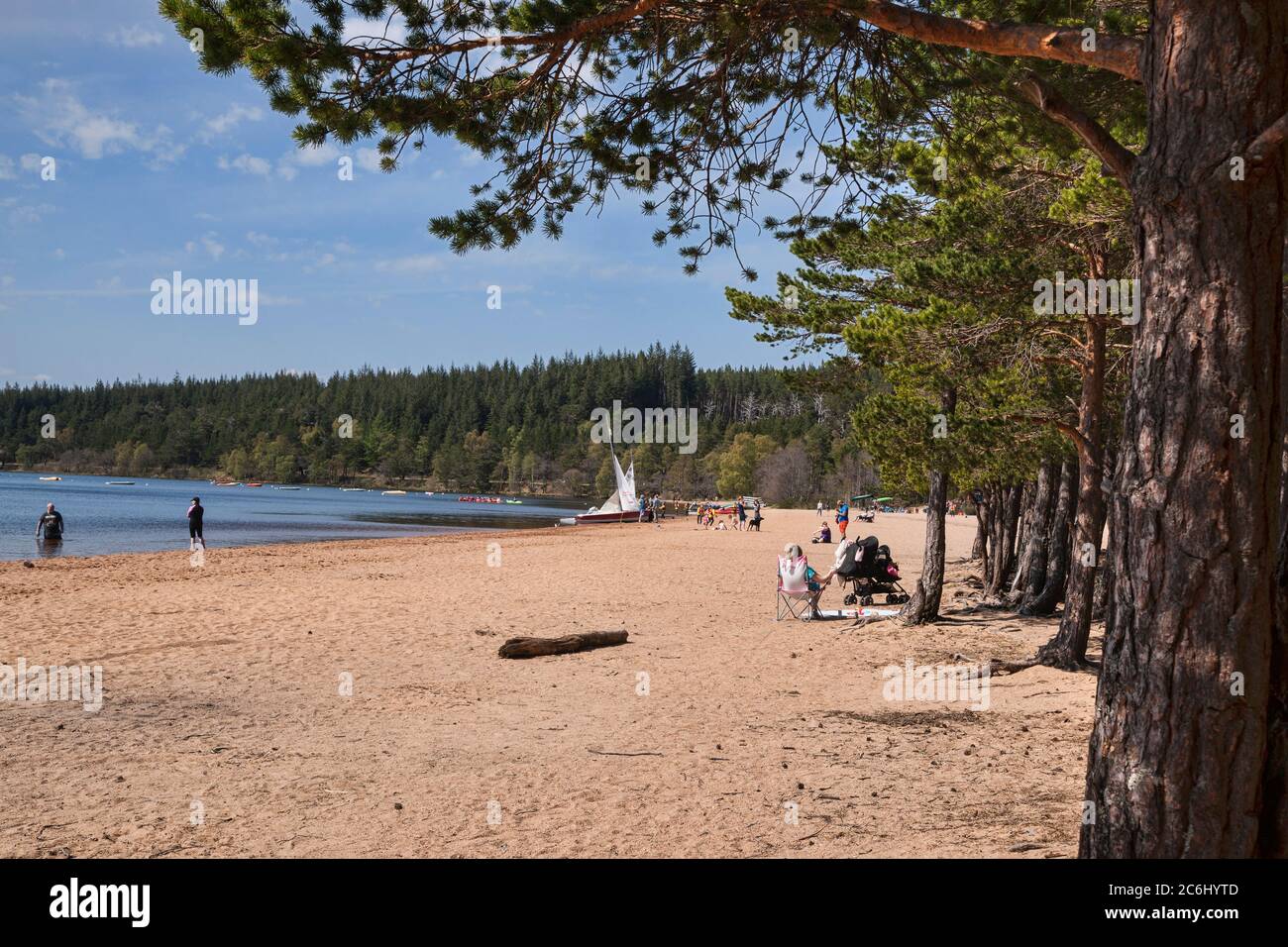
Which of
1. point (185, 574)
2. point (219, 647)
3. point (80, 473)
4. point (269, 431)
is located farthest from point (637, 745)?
point (80, 473)

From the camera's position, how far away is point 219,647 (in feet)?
36.5

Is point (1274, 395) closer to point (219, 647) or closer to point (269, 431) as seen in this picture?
point (219, 647)

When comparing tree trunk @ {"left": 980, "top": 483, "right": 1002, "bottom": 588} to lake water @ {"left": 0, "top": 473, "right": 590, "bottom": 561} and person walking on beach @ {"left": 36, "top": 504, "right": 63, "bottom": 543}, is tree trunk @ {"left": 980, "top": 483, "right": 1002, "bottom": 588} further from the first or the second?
person walking on beach @ {"left": 36, "top": 504, "right": 63, "bottom": 543}

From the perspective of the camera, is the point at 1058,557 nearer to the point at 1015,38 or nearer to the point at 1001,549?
the point at 1001,549

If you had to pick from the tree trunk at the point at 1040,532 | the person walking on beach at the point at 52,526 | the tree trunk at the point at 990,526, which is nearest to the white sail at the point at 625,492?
the person walking on beach at the point at 52,526

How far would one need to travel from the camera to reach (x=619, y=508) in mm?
68750

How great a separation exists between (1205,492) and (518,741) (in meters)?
5.28

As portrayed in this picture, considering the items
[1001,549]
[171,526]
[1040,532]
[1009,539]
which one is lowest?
[171,526]

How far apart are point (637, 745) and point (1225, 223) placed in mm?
5182

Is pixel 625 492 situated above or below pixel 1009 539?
below

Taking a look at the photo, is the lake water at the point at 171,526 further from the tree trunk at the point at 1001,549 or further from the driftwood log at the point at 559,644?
the tree trunk at the point at 1001,549

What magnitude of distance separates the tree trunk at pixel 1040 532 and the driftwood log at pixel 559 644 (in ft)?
27.2

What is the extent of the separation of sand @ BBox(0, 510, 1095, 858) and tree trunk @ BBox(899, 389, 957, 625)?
49 centimetres

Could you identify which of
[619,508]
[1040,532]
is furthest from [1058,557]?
[619,508]
